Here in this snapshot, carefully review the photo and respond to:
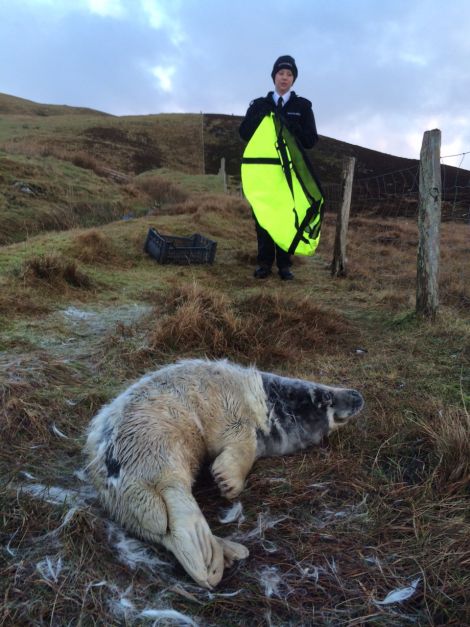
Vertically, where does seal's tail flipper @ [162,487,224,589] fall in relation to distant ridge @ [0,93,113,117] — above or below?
below

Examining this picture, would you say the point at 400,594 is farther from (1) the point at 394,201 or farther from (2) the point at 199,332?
(1) the point at 394,201

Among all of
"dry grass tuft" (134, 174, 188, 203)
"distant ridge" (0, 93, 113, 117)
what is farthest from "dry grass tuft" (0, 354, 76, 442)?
"distant ridge" (0, 93, 113, 117)

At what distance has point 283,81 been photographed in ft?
21.8

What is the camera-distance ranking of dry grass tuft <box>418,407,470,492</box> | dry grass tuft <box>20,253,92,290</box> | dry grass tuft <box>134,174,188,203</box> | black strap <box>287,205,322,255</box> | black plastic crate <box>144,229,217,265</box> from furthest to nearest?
dry grass tuft <box>134,174,188,203</box>, black plastic crate <box>144,229,217,265</box>, black strap <box>287,205,322,255</box>, dry grass tuft <box>20,253,92,290</box>, dry grass tuft <box>418,407,470,492</box>

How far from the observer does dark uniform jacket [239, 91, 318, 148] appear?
22.1 feet

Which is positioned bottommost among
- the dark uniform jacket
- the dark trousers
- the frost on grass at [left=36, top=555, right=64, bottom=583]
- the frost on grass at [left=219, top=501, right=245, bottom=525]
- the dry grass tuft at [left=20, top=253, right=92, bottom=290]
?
the frost on grass at [left=219, top=501, right=245, bottom=525]

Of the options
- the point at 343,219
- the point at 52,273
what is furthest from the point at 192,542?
the point at 343,219

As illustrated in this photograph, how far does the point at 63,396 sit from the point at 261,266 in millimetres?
4869

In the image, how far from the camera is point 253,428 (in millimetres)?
2922

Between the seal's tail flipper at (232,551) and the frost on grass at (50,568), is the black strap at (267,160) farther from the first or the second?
the frost on grass at (50,568)

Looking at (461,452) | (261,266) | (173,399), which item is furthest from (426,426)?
(261,266)

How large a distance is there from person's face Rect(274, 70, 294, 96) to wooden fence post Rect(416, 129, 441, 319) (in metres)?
2.29

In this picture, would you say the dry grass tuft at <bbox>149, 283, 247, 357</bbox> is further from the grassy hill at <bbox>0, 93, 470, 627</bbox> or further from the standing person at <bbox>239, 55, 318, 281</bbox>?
the standing person at <bbox>239, 55, 318, 281</bbox>

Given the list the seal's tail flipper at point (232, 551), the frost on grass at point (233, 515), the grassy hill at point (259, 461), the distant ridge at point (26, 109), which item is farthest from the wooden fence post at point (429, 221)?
the distant ridge at point (26, 109)
